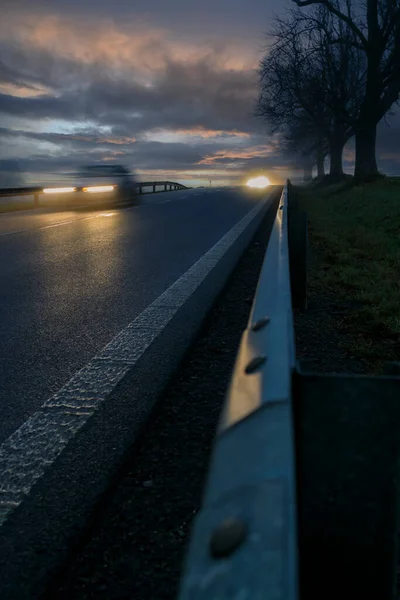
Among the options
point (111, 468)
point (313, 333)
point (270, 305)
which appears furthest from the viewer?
point (313, 333)

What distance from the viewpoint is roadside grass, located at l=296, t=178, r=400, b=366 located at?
4.79 metres

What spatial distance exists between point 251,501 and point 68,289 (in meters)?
5.77

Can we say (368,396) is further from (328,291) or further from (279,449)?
(328,291)

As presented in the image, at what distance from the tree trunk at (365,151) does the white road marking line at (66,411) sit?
26.6m

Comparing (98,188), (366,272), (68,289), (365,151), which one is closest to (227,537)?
(68,289)

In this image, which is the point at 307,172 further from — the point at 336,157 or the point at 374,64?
the point at 374,64

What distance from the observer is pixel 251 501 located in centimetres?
69

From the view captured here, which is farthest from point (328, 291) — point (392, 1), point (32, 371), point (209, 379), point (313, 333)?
point (392, 1)

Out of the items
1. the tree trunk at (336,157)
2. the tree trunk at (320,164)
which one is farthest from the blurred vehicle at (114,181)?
the tree trunk at (320,164)

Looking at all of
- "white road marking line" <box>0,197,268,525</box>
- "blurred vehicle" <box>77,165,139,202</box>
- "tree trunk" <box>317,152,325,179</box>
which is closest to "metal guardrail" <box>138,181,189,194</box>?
"blurred vehicle" <box>77,165,139,202</box>

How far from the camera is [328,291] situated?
6547 millimetres

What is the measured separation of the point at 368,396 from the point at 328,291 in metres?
5.53

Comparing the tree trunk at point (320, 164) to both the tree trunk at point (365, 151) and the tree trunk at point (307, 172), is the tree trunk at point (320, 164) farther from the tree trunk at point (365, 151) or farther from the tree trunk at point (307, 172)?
the tree trunk at point (365, 151)

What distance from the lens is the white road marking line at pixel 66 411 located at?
2.31 meters
